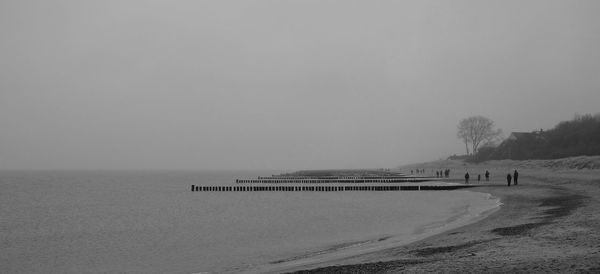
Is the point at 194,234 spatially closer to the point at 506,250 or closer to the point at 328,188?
the point at 506,250

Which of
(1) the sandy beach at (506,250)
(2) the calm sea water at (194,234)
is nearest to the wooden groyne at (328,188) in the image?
(2) the calm sea water at (194,234)

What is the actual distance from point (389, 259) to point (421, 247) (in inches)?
110

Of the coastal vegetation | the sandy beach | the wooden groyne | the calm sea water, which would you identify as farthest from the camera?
the coastal vegetation

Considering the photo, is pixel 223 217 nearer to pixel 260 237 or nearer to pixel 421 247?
pixel 260 237

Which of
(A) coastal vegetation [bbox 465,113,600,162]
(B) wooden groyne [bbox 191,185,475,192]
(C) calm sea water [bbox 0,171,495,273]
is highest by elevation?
(A) coastal vegetation [bbox 465,113,600,162]

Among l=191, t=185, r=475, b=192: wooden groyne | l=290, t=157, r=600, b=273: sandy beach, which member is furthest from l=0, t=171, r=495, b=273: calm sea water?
l=191, t=185, r=475, b=192: wooden groyne

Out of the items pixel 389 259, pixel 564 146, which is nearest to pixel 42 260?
pixel 389 259

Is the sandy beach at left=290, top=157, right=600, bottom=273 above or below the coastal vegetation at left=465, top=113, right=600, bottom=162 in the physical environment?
below

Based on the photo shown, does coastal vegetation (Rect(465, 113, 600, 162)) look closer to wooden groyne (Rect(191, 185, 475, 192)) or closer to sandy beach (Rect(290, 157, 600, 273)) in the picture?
wooden groyne (Rect(191, 185, 475, 192))

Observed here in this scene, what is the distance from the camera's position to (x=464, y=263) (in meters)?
13.2

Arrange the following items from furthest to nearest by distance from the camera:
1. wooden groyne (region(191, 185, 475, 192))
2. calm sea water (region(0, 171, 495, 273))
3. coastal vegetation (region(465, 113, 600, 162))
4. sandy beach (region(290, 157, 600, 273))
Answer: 1. coastal vegetation (region(465, 113, 600, 162))
2. wooden groyne (region(191, 185, 475, 192))
3. calm sea water (region(0, 171, 495, 273))
4. sandy beach (region(290, 157, 600, 273))

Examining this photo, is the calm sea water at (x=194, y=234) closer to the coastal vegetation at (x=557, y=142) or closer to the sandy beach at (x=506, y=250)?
the sandy beach at (x=506, y=250)

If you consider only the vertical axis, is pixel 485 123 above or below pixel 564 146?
above

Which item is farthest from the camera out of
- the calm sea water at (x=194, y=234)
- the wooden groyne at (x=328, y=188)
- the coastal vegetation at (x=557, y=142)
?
the coastal vegetation at (x=557, y=142)
